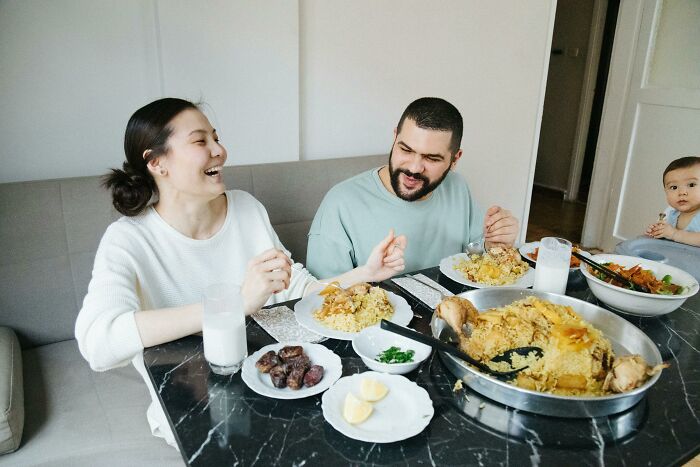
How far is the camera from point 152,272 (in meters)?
1.49

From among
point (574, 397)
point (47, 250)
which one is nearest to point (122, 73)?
point (47, 250)

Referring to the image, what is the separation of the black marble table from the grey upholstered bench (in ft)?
1.71

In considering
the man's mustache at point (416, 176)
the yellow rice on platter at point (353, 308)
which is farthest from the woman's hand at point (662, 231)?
the yellow rice on platter at point (353, 308)

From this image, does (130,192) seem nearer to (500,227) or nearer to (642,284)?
(500,227)

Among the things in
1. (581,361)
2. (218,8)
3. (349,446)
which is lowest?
(349,446)

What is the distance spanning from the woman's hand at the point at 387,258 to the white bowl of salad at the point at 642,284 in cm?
52

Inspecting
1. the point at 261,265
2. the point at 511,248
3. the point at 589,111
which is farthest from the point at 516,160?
the point at 261,265

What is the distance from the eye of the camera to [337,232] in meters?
1.97

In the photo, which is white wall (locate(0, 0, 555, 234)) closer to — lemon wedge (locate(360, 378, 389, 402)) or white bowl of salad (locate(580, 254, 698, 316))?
white bowl of salad (locate(580, 254, 698, 316))

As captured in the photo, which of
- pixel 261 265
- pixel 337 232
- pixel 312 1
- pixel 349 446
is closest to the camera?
pixel 349 446

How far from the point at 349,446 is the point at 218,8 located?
80.2 inches

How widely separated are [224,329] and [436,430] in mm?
457

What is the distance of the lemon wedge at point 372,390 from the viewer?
37.9 inches

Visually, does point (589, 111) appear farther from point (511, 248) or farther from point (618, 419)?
point (618, 419)
